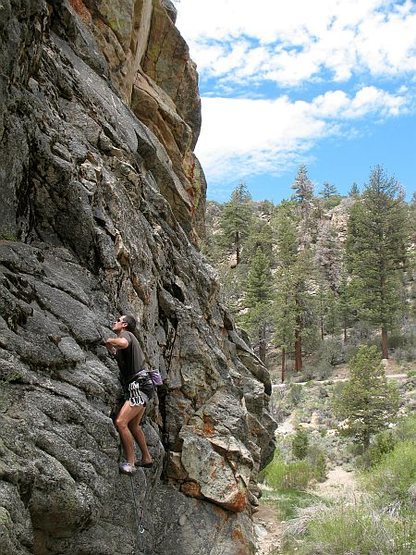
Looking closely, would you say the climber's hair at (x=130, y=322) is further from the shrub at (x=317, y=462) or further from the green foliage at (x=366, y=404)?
the green foliage at (x=366, y=404)

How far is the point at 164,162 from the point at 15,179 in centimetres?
708

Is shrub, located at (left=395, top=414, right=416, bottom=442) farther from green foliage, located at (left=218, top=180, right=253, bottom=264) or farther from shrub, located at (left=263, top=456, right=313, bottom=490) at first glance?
green foliage, located at (left=218, top=180, right=253, bottom=264)

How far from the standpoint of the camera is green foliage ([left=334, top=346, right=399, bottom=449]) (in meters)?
25.6

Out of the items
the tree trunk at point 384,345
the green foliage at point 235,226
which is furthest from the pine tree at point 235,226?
the tree trunk at point 384,345

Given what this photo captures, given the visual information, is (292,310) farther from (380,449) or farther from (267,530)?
(267,530)

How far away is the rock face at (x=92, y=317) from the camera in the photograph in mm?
5789

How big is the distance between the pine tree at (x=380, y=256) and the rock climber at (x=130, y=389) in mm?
35952

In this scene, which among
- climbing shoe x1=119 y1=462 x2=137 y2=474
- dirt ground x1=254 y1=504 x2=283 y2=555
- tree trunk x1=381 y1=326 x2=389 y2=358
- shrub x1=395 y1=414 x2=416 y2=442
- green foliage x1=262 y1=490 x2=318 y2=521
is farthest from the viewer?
tree trunk x1=381 y1=326 x2=389 y2=358

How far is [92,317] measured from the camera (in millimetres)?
7395

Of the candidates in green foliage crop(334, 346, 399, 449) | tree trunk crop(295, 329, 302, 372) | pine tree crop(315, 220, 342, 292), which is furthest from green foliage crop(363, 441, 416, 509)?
pine tree crop(315, 220, 342, 292)

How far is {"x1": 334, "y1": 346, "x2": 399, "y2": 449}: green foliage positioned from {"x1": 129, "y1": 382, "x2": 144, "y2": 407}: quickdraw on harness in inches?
813

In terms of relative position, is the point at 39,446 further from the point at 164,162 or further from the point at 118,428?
the point at 164,162

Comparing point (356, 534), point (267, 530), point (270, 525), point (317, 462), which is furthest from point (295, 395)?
point (356, 534)

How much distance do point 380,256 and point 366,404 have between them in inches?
835
